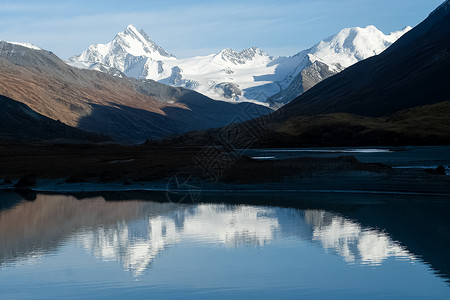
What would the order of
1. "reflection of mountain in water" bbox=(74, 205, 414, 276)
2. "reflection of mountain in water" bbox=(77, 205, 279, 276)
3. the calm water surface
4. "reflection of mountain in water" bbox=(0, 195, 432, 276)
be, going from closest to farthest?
the calm water surface → "reflection of mountain in water" bbox=(74, 205, 414, 276) → "reflection of mountain in water" bbox=(0, 195, 432, 276) → "reflection of mountain in water" bbox=(77, 205, 279, 276)

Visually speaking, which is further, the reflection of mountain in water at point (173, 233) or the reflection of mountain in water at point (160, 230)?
the reflection of mountain in water at point (173, 233)

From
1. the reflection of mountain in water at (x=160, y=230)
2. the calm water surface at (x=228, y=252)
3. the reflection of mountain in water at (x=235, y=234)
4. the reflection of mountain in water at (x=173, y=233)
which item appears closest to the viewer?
the calm water surface at (x=228, y=252)

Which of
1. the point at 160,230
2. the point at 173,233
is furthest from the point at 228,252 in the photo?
the point at 160,230

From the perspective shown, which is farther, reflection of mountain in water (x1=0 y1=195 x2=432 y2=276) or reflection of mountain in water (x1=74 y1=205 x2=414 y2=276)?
reflection of mountain in water (x1=0 y1=195 x2=432 y2=276)

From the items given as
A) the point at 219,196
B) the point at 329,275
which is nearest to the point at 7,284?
the point at 329,275

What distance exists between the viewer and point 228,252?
2788cm

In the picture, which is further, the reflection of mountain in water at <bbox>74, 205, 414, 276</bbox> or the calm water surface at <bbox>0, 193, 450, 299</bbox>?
the reflection of mountain in water at <bbox>74, 205, 414, 276</bbox>

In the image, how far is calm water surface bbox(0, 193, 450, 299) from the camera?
69.8 feet

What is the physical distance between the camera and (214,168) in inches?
2480

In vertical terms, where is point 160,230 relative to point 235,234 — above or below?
above

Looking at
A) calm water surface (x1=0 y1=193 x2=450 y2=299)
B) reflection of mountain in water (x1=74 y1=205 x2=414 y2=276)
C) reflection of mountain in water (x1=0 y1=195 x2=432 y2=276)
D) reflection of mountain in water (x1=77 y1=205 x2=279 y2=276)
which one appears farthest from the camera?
reflection of mountain in water (x1=77 y1=205 x2=279 y2=276)

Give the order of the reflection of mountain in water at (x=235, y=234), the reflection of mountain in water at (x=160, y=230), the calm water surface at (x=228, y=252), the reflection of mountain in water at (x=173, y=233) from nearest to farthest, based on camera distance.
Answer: the calm water surface at (x=228, y=252)
the reflection of mountain in water at (x=235, y=234)
the reflection of mountain in water at (x=160, y=230)
the reflection of mountain in water at (x=173, y=233)

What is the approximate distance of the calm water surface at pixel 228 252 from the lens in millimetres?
21281

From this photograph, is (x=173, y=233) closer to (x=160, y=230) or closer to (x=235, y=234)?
(x=160, y=230)
